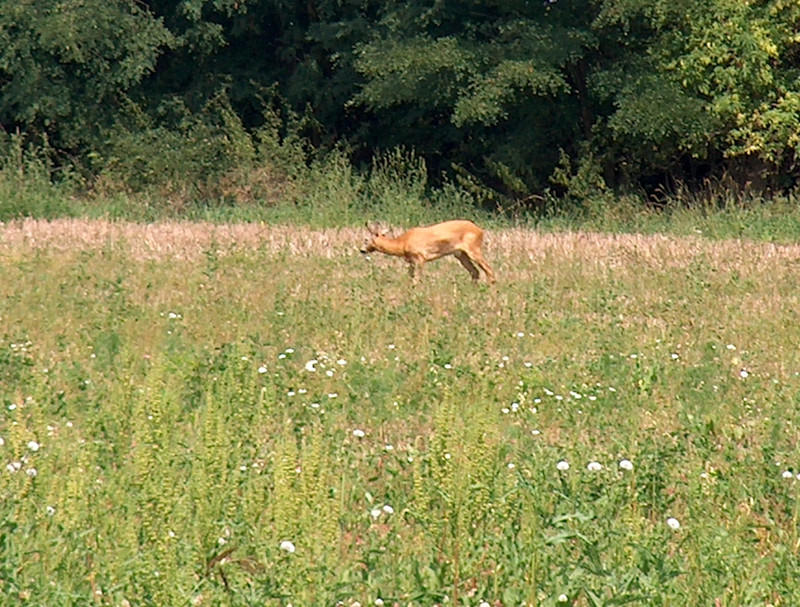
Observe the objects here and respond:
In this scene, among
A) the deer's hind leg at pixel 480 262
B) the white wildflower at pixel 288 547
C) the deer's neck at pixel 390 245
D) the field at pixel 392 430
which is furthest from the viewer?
the deer's neck at pixel 390 245

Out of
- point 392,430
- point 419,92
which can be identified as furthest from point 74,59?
point 392,430

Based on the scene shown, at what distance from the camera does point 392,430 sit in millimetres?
7801

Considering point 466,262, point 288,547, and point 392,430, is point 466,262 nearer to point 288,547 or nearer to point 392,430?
point 392,430

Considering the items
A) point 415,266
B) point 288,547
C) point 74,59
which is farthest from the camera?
point 74,59

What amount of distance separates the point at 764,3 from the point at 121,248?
12.5m

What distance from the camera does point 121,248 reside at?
14.7m

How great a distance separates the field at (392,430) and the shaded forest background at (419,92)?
9413mm

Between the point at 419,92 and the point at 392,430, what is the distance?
17828mm

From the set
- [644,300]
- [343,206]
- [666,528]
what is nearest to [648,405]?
[666,528]

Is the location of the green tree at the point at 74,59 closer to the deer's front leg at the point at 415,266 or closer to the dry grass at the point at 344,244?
the dry grass at the point at 344,244

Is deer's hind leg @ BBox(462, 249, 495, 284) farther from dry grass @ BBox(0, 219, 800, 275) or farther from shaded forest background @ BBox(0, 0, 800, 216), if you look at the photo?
shaded forest background @ BBox(0, 0, 800, 216)

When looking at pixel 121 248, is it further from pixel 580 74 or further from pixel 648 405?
pixel 580 74

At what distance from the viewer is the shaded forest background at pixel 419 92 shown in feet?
76.8

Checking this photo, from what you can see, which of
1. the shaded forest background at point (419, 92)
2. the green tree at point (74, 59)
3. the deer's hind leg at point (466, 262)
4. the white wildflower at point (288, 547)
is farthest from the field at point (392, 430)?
the green tree at point (74, 59)
